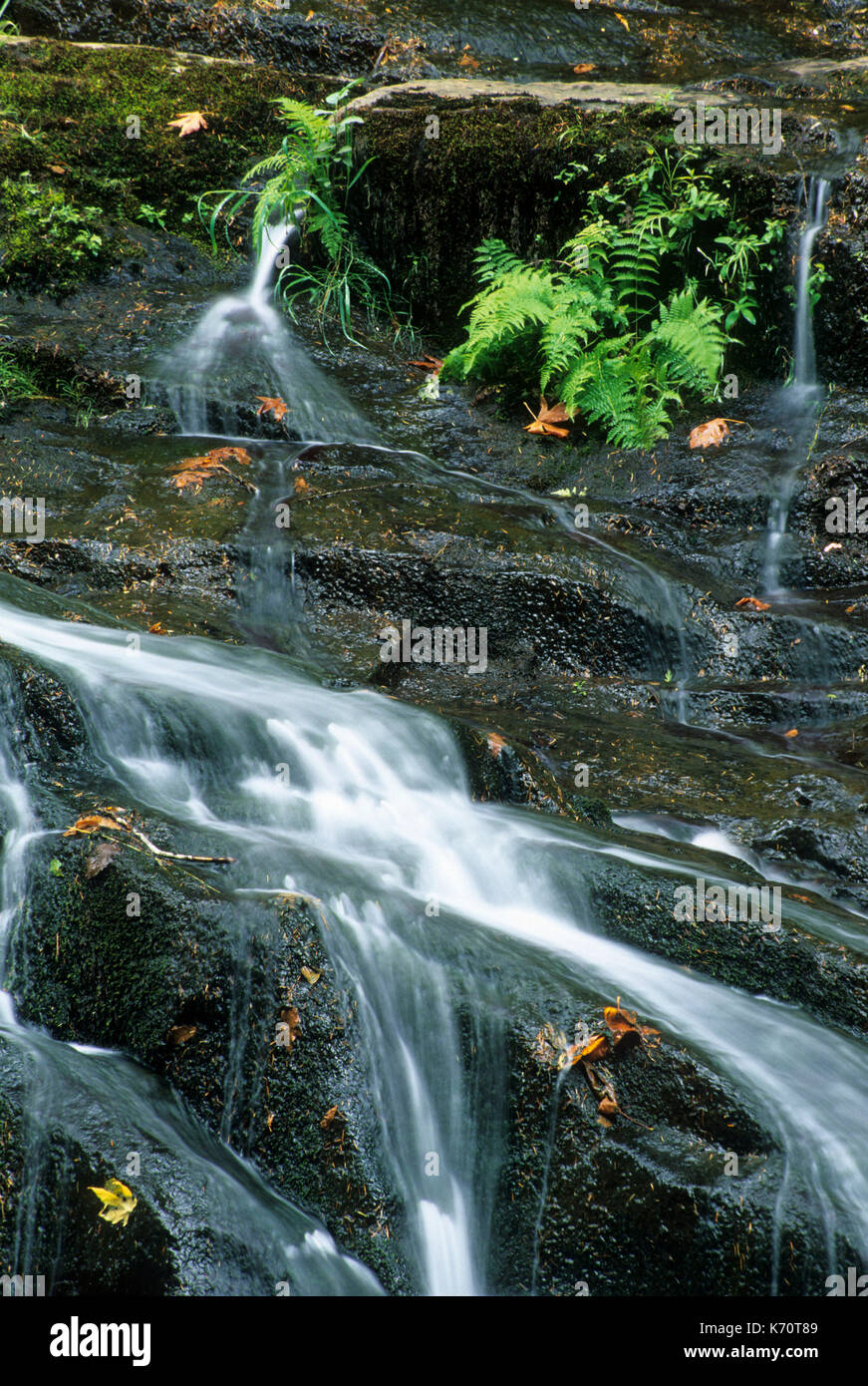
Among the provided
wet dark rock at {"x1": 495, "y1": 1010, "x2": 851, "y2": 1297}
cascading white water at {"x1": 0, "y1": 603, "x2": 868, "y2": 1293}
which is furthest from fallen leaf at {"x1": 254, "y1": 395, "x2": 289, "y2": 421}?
wet dark rock at {"x1": 495, "y1": 1010, "x2": 851, "y2": 1297}

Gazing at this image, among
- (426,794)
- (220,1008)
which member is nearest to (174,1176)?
(220,1008)

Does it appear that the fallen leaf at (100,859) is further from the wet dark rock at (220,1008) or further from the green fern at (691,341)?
the green fern at (691,341)

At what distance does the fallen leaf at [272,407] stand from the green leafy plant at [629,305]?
55.4 inches

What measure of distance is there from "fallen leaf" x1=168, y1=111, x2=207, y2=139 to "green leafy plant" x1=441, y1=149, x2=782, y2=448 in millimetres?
3375

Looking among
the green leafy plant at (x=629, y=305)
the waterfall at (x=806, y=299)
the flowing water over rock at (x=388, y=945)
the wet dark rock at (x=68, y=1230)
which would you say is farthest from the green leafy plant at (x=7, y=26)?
the wet dark rock at (x=68, y=1230)

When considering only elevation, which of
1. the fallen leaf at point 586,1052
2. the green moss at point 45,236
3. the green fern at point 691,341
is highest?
the green moss at point 45,236

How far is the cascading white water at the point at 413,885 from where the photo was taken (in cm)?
319

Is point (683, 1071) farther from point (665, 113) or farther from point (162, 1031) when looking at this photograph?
point (665, 113)

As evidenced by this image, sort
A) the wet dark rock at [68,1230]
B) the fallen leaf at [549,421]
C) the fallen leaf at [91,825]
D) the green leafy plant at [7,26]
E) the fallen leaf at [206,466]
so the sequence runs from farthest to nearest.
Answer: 1. the green leafy plant at [7,26]
2. the fallen leaf at [549,421]
3. the fallen leaf at [206,466]
4. the fallen leaf at [91,825]
5. the wet dark rock at [68,1230]

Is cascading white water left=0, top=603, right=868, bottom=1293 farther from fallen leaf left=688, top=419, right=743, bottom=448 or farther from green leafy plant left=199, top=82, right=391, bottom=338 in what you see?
green leafy plant left=199, top=82, right=391, bottom=338

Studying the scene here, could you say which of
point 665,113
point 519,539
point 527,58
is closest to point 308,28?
point 527,58

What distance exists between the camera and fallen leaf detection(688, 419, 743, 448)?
25.4 ft

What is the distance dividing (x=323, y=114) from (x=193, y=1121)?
891cm

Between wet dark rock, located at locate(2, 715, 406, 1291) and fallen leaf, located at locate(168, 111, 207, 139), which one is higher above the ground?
fallen leaf, located at locate(168, 111, 207, 139)
